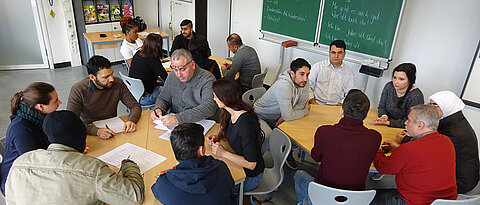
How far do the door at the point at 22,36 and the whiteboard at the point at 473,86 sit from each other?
7235 millimetres

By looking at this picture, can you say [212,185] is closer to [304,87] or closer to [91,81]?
[91,81]

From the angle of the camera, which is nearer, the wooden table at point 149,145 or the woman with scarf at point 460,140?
the wooden table at point 149,145

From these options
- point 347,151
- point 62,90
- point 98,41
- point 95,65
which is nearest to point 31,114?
point 95,65

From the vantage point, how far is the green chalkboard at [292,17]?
4.73 metres

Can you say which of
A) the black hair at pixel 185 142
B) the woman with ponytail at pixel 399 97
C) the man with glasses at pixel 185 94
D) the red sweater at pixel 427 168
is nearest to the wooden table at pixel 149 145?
the man with glasses at pixel 185 94


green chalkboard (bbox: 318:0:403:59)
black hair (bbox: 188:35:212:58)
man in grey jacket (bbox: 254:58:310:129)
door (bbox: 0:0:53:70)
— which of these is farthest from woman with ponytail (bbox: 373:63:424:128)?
door (bbox: 0:0:53:70)

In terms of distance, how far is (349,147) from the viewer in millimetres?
1949

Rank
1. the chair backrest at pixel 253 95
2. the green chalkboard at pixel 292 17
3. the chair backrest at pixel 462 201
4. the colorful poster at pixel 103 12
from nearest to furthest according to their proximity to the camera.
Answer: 1. the chair backrest at pixel 462 201
2. the chair backrest at pixel 253 95
3. the green chalkboard at pixel 292 17
4. the colorful poster at pixel 103 12

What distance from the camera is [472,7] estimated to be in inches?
132

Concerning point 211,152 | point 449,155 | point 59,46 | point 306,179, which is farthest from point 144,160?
point 59,46

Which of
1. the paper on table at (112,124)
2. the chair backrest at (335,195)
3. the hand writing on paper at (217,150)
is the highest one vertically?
the hand writing on paper at (217,150)

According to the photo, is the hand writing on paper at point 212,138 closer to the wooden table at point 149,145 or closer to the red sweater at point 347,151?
the wooden table at point 149,145

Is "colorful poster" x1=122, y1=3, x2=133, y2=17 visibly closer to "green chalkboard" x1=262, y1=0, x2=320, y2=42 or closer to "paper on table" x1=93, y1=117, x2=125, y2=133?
"green chalkboard" x1=262, y1=0, x2=320, y2=42

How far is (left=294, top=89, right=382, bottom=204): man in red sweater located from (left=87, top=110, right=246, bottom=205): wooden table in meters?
0.60
